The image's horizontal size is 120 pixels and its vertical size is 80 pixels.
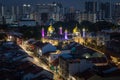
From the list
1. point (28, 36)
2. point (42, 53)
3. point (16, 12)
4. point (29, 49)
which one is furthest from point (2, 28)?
point (16, 12)

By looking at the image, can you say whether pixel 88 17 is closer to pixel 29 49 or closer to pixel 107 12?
pixel 107 12

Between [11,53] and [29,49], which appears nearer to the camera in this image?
[11,53]

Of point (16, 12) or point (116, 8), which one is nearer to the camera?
point (116, 8)

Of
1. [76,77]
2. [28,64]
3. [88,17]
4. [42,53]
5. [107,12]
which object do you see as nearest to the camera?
[76,77]

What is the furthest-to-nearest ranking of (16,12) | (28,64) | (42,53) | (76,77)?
(16,12) → (42,53) → (28,64) → (76,77)

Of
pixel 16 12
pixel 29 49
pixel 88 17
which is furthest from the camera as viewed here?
pixel 16 12

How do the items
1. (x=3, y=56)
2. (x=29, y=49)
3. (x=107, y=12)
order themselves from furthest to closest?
(x=107, y=12) < (x=29, y=49) < (x=3, y=56)

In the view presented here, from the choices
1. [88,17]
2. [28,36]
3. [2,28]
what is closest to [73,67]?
[28,36]

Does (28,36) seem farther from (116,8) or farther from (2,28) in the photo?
(116,8)
